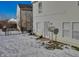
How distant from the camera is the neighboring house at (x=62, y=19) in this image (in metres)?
6.79

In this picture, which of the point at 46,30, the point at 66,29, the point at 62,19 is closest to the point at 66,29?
the point at 66,29

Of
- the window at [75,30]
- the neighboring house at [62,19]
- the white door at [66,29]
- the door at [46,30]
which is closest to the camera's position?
the window at [75,30]

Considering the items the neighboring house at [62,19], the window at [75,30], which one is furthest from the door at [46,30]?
the window at [75,30]

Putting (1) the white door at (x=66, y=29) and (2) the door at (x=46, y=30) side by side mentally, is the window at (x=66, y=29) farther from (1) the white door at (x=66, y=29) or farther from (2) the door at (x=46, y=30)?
(2) the door at (x=46, y=30)

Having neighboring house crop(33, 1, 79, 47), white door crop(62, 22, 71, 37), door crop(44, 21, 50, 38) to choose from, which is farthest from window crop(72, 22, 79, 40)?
door crop(44, 21, 50, 38)

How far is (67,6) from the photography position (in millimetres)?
7188

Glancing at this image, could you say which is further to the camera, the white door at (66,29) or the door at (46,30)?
the door at (46,30)

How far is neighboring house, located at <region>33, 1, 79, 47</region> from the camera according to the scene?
6.79 m

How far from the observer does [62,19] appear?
24.9ft

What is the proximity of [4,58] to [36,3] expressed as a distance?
6292 mm

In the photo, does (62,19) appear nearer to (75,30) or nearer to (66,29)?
(66,29)

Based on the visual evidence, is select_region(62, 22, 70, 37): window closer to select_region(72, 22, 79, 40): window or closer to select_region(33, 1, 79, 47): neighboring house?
select_region(33, 1, 79, 47): neighboring house

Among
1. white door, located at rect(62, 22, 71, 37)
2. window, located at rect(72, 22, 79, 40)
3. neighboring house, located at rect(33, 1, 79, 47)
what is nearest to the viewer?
window, located at rect(72, 22, 79, 40)

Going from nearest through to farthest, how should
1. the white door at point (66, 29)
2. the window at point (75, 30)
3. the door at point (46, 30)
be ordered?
the window at point (75, 30)
the white door at point (66, 29)
the door at point (46, 30)
